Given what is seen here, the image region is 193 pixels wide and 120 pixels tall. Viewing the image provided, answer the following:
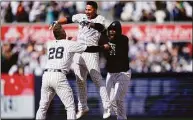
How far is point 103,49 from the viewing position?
49.4ft

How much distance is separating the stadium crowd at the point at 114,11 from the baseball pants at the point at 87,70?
11.1m

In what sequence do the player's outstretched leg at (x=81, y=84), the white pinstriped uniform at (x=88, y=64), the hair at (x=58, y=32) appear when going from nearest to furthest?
the hair at (x=58, y=32) → the white pinstriped uniform at (x=88, y=64) → the player's outstretched leg at (x=81, y=84)

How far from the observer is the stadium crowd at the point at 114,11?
A: 27000 mm

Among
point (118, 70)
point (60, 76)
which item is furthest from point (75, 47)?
point (118, 70)

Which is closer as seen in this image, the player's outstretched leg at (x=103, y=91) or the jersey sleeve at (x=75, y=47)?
the jersey sleeve at (x=75, y=47)

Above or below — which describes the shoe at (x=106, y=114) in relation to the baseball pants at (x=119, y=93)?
below

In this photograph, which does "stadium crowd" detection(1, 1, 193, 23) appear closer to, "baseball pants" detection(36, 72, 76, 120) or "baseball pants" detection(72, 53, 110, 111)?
"baseball pants" detection(72, 53, 110, 111)

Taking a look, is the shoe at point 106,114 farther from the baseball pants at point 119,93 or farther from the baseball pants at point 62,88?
the baseball pants at point 62,88

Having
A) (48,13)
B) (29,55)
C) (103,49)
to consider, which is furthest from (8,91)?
(103,49)

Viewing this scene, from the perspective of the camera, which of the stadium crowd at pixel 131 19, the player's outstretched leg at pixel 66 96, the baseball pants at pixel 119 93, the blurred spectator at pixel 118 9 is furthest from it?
the blurred spectator at pixel 118 9

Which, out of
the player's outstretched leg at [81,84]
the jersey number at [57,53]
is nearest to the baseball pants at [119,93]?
the player's outstretched leg at [81,84]

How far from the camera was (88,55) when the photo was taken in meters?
15.8

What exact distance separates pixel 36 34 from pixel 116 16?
315 centimetres

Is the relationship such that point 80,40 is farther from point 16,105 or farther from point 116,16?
point 116,16
